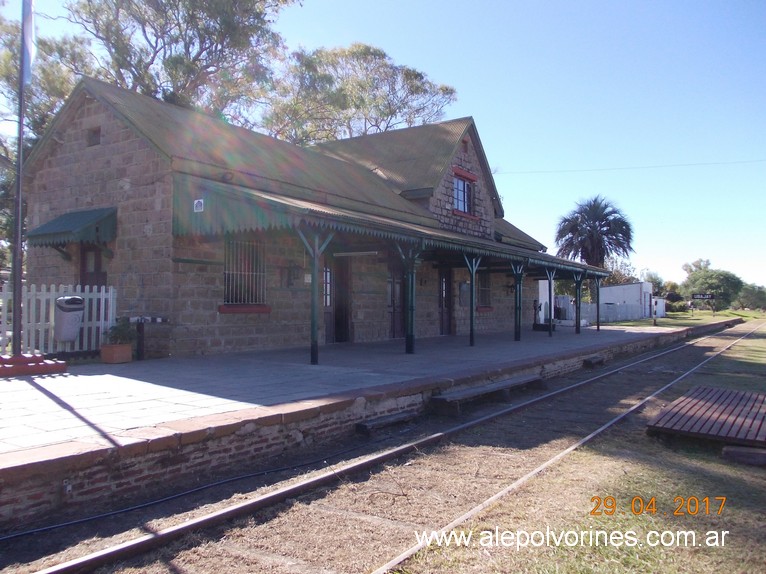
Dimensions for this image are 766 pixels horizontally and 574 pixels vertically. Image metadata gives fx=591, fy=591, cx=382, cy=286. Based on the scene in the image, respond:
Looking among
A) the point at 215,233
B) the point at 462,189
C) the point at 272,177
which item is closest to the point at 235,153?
the point at 272,177

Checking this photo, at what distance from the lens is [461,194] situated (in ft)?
70.1

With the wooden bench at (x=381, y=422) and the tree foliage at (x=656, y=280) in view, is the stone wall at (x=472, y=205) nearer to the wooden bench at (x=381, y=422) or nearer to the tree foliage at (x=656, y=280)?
the wooden bench at (x=381, y=422)

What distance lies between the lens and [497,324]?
23766 mm

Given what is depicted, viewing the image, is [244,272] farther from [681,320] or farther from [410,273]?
[681,320]

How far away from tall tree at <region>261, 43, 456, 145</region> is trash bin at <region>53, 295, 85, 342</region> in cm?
1853

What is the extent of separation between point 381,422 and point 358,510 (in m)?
2.62

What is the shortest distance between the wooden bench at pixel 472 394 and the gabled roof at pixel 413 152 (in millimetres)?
10028

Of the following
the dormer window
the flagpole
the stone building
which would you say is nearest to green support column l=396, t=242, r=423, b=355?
the stone building

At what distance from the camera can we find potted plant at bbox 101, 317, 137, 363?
34.2 feet

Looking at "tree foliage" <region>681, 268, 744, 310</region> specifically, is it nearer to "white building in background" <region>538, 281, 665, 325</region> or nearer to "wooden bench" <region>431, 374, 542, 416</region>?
"white building in background" <region>538, 281, 665, 325</region>

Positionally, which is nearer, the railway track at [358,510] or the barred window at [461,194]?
the railway track at [358,510]

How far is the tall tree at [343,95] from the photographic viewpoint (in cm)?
2734

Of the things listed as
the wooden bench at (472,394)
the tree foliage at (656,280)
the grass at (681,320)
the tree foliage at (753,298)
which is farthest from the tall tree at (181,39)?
the tree foliage at (753,298)

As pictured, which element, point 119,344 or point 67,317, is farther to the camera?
point 119,344
